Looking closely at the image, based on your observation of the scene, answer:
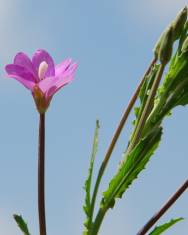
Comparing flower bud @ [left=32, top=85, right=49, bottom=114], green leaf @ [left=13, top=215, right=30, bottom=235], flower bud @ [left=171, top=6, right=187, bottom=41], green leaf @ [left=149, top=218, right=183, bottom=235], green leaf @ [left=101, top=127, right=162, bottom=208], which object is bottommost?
green leaf @ [left=149, top=218, right=183, bottom=235]

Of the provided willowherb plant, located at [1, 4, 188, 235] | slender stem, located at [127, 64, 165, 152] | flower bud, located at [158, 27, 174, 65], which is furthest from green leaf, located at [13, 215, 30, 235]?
flower bud, located at [158, 27, 174, 65]

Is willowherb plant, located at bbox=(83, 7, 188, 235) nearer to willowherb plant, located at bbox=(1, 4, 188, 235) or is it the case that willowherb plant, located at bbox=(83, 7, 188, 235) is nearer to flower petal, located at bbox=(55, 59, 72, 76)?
willowherb plant, located at bbox=(1, 4, 188, 235)

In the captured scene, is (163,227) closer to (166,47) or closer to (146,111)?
(146,111)

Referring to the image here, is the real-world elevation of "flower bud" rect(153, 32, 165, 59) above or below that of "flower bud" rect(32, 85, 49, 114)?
above

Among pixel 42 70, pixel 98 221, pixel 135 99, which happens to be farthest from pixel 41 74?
pixel 98 221

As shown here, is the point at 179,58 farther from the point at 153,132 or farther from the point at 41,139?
the point at 41,139

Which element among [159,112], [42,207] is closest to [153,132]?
[159,112]

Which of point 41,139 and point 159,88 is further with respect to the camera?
point 159,88
